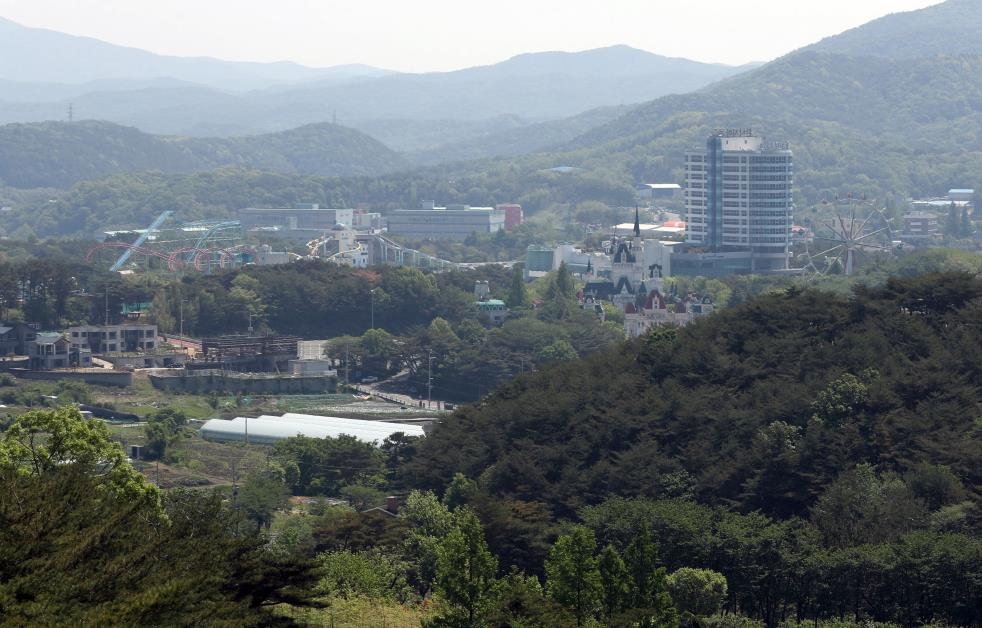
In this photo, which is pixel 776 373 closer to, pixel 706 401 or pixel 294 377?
pixel 706 401

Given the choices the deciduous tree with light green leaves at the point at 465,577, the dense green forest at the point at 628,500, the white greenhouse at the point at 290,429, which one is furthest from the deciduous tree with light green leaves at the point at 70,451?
the white greenhouse at the point at 290,429

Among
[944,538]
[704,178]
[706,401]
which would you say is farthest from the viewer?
[704,178]

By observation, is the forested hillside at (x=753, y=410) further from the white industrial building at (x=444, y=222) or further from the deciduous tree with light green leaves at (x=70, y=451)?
the white industrial building at (x=444, y=222)

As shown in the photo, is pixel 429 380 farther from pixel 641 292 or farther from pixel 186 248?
pixel 186 248

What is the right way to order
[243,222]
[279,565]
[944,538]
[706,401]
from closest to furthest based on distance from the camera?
1. [279,565]
2. [944,538]
3. [706,401]
4. [243,222]

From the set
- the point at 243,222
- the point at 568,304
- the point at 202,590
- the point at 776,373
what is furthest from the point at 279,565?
the point at 243,222

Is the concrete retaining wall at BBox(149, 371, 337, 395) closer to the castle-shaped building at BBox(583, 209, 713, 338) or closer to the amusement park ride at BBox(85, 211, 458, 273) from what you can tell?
the castle-shaped building at BBox(583, 209, 713, 338)
